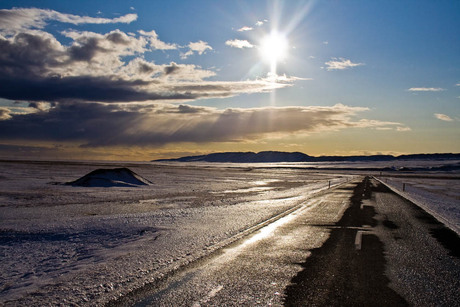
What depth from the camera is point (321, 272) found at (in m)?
6.87

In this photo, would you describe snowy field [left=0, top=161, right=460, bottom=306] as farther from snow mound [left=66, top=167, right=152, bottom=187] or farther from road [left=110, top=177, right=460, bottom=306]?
snow mound [left=66, top=167, right=152, bottom=187]

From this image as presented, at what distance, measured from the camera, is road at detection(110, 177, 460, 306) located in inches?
215

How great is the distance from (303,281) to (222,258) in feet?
7.46

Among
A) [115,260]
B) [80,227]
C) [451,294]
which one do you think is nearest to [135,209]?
[80,227]

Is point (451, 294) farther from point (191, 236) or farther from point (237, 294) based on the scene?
point (191, 236)

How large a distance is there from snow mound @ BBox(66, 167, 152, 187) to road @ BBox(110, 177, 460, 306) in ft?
84.5

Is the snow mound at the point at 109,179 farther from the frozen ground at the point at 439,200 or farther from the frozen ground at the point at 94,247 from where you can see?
the frozen ground at the point at 439,200

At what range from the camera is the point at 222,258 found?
803cm

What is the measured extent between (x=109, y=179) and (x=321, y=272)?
31690mm

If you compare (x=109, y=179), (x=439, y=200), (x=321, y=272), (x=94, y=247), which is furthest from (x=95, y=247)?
(x=109, y=179)

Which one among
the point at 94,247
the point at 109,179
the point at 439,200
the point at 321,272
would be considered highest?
the point at 321,272

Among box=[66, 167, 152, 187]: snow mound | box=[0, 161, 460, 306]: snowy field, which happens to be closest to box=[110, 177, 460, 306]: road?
box=[0, 161, 460, 306]: snowy field

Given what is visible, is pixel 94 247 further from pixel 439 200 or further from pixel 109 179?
pixel 109 179

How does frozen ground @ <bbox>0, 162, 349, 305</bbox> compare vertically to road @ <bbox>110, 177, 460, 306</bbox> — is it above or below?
below
